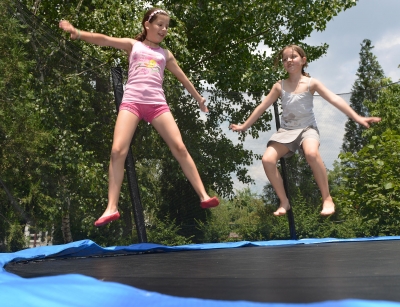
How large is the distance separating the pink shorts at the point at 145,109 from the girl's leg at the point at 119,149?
0.08 feet

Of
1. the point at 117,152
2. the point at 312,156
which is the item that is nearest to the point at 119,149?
the point at 117,152

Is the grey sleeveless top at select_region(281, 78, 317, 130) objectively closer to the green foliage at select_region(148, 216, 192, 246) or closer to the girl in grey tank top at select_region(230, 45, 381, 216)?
the girl in grey tank top at select_region(230, 45, 381, 216)

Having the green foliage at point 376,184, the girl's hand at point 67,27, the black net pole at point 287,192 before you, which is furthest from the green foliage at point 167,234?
the girl's hand at point 67,27

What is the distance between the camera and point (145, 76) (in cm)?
260

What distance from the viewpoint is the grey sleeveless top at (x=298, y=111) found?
2.99 metres

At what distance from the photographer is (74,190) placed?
4727 mm

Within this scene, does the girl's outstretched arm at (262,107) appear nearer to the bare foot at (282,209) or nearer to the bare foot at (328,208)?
the bare foot at (282,209)

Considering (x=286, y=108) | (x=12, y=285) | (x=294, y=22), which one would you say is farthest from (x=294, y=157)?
(x=294, y=22)

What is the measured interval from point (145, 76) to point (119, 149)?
14.7 inches

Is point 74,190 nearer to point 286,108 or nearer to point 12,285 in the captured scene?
point 286,108

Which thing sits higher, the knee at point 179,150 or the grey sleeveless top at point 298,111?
the grey sleeveless top at point 298,111

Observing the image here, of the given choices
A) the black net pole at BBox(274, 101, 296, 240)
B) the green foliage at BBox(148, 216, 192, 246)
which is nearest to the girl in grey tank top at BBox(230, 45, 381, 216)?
the black net pole at BBox(274, 101, 296, 240)

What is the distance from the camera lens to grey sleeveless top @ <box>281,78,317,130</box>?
9.80 feet

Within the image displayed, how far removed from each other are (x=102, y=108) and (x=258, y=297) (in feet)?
11.7
